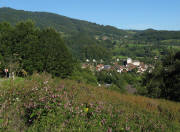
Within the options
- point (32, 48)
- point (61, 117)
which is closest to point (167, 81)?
point (61, 117)

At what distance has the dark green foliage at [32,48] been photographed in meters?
19.0

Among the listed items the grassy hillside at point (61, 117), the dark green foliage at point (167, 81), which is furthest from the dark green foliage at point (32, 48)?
the grassy hillside at point (61, 117)

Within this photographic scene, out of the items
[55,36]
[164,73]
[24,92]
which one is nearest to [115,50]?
[55,36]

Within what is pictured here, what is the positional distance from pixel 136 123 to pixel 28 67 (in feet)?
56.2

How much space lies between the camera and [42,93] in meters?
3.76

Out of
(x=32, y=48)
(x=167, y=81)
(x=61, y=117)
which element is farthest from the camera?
(x=32, y=48)

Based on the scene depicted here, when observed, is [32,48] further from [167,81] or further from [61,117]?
[61,117]

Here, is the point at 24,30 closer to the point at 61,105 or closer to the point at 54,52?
the point at 54,52

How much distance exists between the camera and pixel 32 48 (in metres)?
20.1

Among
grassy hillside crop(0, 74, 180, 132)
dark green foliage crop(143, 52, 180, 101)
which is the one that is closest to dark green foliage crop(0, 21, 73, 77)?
dark green foliage crop(143, 52, 180, 101)

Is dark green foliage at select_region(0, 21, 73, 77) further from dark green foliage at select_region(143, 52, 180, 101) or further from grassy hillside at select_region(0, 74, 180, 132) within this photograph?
grassy hillside at select_region(0, 74, 180, 132)

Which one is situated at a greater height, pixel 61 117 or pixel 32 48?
pixel 32 48

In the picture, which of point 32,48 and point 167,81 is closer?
point 167,81

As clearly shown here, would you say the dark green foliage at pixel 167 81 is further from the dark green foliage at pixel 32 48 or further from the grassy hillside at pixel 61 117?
the dark green foliage at pixel 32 48
